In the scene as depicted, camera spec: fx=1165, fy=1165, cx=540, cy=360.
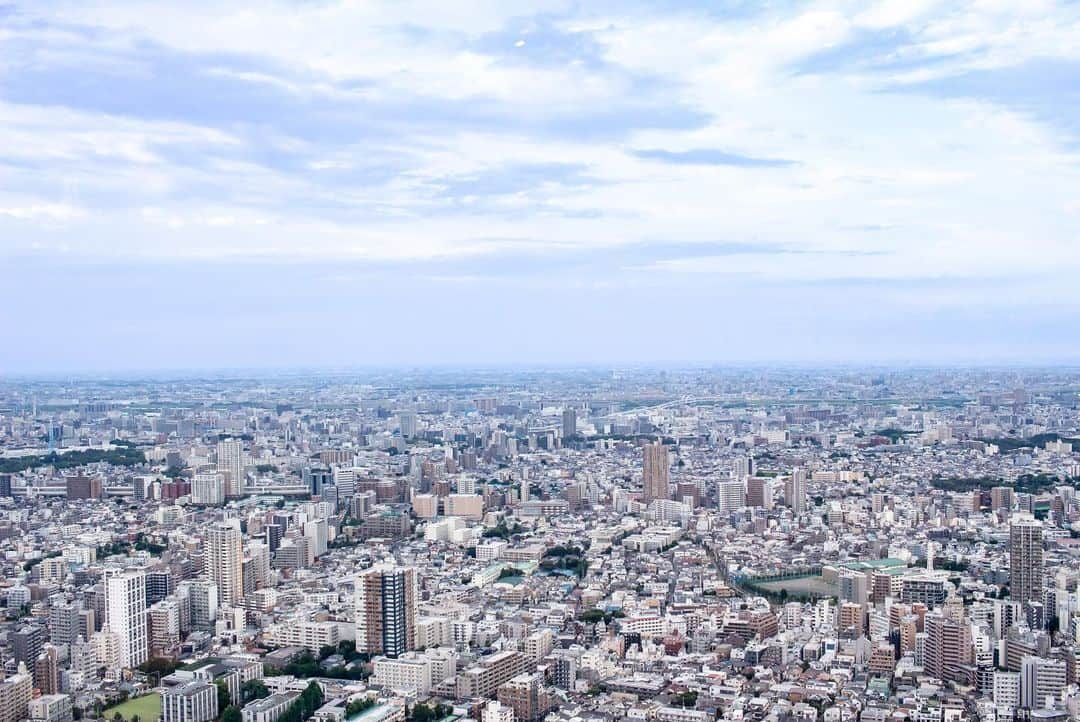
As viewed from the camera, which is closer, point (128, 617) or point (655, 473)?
point (128, 617)

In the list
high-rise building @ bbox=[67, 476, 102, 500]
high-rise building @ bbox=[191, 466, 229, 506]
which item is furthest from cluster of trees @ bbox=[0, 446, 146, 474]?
high-rise building @ bbox=[191, 466, 229, 506]

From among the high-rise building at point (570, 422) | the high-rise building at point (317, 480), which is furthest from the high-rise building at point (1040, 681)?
the high-rise building at point (570, 422)

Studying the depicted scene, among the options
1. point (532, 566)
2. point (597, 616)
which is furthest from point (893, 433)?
point (597, 616)

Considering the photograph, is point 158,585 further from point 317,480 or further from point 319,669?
point 317,480

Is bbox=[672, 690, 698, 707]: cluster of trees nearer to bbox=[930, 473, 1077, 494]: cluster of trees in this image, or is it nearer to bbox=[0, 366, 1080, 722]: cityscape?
bbox=[0, 366, 1080, 722]: cityscape

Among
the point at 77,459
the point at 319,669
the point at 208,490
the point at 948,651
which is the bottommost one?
the point at 319,669

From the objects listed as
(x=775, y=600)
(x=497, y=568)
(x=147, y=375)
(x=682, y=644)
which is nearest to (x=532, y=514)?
(x=497, y=568)
